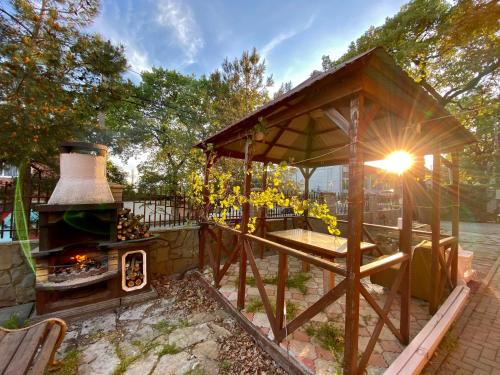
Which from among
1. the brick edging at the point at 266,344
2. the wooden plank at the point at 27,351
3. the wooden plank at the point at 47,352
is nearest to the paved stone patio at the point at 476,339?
the brick edging at the point at 266,344

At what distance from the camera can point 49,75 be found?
4.15 metres

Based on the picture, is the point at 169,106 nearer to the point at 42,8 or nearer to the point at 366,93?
the point at 42,8

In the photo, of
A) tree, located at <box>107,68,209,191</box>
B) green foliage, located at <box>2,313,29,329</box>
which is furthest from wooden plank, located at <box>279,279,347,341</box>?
tree, located at <box>107,68,209,191</box>

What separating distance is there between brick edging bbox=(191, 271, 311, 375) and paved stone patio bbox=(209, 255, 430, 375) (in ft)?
0.22

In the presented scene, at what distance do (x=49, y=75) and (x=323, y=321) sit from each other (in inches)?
267

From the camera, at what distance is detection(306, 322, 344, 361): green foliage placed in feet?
7.65

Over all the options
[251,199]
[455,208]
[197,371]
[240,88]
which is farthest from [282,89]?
[197,371]

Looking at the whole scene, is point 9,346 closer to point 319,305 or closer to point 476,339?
point 319,305

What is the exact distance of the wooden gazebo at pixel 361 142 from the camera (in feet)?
5.83

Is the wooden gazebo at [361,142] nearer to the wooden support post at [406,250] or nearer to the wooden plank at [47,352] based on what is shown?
the wooden support post at [406,250]

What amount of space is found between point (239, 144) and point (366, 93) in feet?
9.77

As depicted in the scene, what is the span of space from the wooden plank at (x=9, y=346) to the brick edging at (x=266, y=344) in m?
2.28

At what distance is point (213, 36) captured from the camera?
7488 millimetres

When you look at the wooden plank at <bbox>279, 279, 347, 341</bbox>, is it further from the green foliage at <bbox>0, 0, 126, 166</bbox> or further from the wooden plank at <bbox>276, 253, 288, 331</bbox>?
the green foliage at <bbox>0, 0, 126, 166</bbox>
